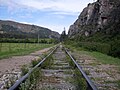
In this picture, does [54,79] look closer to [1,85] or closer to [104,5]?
[1,85]

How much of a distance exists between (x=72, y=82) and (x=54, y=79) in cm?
77

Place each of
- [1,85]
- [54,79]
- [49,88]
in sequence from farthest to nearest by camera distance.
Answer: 1. [54,79]
2. [1,85]
3. [49,88]

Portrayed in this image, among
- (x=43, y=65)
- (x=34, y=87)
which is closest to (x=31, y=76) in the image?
(x=34, y=87)

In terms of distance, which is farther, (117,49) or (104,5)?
(104,5)

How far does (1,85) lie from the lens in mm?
6871

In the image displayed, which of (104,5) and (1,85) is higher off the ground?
(104,5)

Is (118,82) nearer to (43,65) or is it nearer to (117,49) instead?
(43,65)

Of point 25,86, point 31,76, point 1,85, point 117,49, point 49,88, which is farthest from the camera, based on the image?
point 117,49

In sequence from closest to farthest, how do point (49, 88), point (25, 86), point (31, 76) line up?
point (25, 86) → point (49, 88) → point (31, 76)

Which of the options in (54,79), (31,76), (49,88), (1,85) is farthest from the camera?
(54,79)

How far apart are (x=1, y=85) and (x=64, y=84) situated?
5.68 ft

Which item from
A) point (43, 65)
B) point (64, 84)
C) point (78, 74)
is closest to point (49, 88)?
point (64, 84)

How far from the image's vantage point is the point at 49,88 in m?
6.34

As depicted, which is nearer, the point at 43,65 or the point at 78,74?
the point at 78,74
